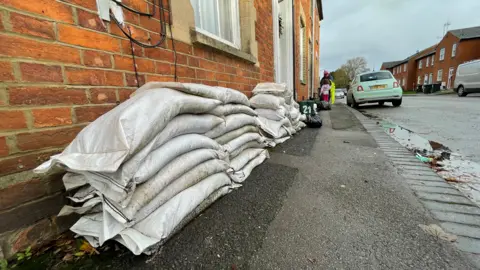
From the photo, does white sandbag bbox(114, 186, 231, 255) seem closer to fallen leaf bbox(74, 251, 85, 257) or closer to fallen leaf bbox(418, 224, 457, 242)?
fallen leaf bbox(74, 251, 85, 257)

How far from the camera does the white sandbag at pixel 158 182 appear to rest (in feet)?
2.82

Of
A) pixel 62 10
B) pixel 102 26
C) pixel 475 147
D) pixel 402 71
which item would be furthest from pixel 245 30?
pixel 402 71

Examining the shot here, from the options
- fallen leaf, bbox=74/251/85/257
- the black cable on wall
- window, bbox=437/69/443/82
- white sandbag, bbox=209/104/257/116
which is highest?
window, bbox=437/69/443/82

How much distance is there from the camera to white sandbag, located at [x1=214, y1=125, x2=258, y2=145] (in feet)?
5.41

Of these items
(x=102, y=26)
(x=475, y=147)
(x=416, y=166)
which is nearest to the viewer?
(x=102, y=26)

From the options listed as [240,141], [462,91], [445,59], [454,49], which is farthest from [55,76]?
[445,59]

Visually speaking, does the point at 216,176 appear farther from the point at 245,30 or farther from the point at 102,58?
the point at 245,30

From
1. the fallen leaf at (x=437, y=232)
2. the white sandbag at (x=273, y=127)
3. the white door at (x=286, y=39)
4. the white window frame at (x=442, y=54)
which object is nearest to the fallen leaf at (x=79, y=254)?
the fallen leaf at (x=437, y=232)

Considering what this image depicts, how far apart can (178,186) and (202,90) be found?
25.2 inches

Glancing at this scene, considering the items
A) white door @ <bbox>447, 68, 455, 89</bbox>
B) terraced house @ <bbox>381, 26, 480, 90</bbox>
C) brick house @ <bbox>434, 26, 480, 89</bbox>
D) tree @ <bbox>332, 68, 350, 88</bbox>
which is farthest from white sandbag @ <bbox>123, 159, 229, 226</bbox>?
tree @ <bbox>332, 68, 350, 88</bbox>

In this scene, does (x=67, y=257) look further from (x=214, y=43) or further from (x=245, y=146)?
(x=214, y=43)

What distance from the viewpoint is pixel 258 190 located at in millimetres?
1466

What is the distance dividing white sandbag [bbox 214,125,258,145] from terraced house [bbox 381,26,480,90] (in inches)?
1336

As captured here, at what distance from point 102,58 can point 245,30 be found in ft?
7.01
